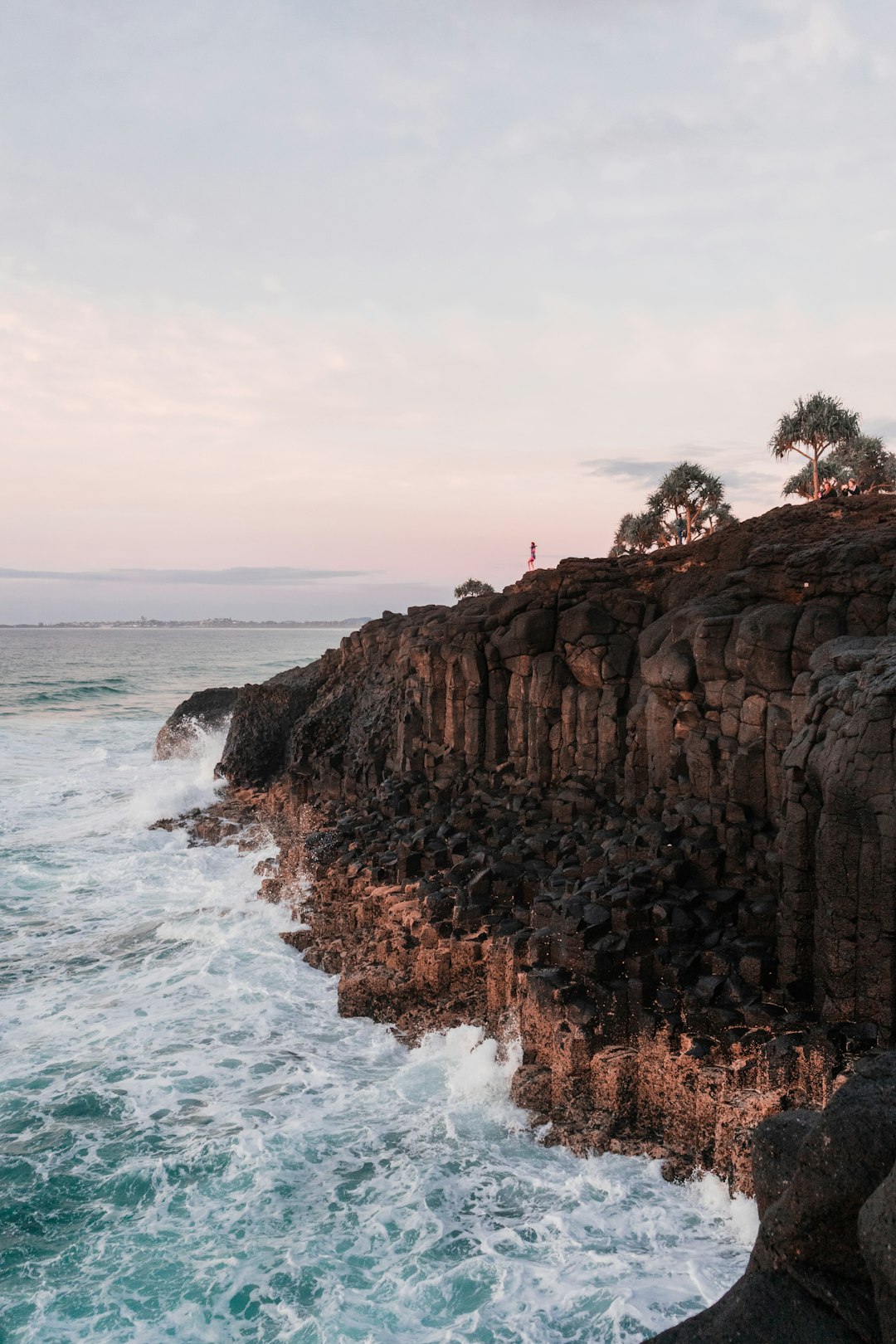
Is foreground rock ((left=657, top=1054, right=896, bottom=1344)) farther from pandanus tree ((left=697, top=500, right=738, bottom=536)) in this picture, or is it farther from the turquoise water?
pandanus tree ((left=697, top=500, right=738, bottom=536))

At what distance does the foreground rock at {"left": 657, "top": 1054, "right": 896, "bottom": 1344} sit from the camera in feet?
17.2

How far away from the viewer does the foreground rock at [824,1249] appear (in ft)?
17.2

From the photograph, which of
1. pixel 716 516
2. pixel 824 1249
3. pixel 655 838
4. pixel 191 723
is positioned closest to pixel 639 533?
pixel 716 516

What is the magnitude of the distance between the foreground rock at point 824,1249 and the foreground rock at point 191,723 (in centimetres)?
4635

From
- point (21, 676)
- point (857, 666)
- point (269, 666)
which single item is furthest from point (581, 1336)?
point (269, 666)

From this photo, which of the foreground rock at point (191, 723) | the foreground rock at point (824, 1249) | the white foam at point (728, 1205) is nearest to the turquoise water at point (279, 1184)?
the white foam at point (728, 1205)

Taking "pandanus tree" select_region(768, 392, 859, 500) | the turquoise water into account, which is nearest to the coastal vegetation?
"pandanus tree" select_region(768, 392, 859, 500)

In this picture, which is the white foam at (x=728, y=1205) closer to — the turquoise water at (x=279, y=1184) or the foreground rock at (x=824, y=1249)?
the turquoise water at (x=279, y=1184)

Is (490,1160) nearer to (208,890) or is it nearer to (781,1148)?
(781,1148)

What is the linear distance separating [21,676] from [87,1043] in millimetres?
113053

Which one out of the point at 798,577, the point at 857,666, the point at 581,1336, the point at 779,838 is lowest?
the point at 581,1336

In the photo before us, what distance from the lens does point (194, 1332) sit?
35.0 feet

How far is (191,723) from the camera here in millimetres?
49500

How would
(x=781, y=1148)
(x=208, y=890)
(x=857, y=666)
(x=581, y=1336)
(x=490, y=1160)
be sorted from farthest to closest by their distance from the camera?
(x=208, y=890), (x=857, y=666), (x=490, y=1160), (x=581, y=1336), (x=781, y=1148)
